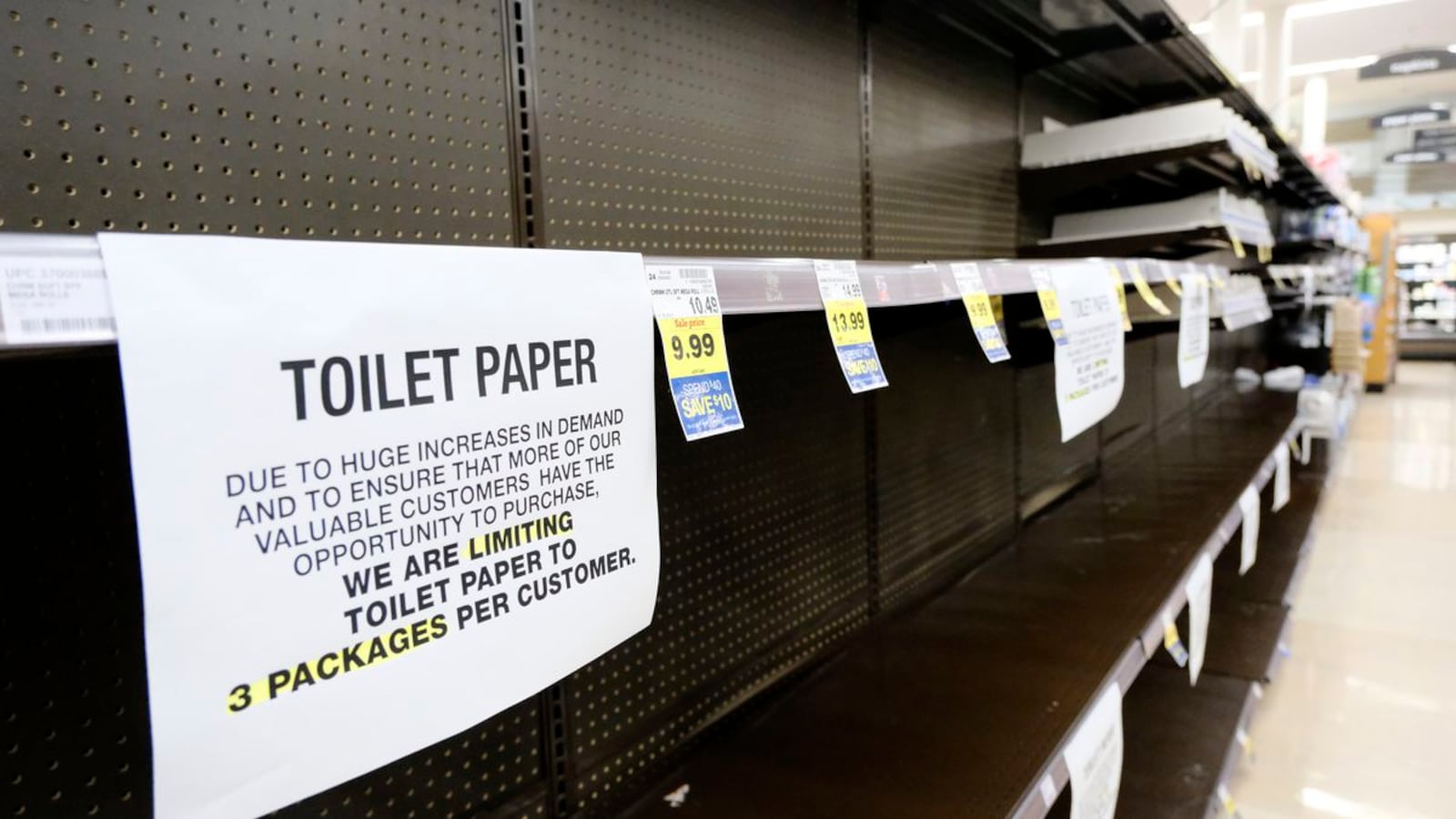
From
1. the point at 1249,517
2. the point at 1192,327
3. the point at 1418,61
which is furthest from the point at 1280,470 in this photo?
the point at 1418,61

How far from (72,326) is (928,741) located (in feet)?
3.44

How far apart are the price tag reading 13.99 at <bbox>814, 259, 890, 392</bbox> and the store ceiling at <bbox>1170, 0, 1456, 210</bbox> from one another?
4533 mm

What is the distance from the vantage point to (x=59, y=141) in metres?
0.60

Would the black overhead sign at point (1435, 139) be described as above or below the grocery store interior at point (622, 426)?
above

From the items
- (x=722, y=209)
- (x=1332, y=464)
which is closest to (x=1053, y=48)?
(x=722, y=209)

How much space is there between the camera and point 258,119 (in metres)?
0.71

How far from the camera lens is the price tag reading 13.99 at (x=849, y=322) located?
79 centimetres

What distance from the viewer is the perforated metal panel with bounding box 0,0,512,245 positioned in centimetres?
60

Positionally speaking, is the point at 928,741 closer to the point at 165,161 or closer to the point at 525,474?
the point at 525,474

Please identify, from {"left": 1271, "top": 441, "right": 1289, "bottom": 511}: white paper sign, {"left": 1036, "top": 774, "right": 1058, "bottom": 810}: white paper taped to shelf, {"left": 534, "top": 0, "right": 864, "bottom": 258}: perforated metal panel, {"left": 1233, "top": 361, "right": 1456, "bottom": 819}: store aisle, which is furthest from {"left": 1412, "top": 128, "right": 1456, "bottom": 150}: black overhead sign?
{"left": 1036, "top": 774, "right": 1058, "bottom": 810}: white paper taped to shelf

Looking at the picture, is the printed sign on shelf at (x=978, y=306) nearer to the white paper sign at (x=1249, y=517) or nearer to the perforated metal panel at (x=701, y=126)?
the perforated metal panel at (x=701, y=126)

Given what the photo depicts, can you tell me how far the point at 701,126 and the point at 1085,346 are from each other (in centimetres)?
72

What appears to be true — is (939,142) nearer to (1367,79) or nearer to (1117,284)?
(1117,284)

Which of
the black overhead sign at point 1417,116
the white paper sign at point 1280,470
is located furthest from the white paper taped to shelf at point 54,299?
the black overhead sign at point 1417,116
